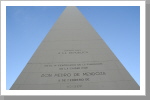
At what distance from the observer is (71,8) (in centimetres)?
1109

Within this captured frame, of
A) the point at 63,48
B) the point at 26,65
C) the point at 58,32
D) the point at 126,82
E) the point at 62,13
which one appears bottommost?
the point at 126,82

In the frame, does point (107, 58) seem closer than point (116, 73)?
No

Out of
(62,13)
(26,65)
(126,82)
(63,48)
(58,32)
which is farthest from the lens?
(62,13)

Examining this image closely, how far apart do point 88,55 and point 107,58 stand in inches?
32.2

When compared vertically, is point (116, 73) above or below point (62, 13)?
below

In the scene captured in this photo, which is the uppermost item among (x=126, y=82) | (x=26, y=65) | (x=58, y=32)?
(x=58, y=32)

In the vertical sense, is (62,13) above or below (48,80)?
above

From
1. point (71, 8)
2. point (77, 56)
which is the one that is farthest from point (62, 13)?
point (77, 56)

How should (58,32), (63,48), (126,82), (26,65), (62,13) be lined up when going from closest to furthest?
(126,82) → (26,65) → (63,48) → (58,32) → (62,13)

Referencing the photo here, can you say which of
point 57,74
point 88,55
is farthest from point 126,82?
point 57,74

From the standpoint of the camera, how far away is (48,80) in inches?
284

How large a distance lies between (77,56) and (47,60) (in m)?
1.29

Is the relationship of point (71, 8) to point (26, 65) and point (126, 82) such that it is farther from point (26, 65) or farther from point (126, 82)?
point (126, 82)

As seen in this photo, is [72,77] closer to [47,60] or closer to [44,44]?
[47,60]
